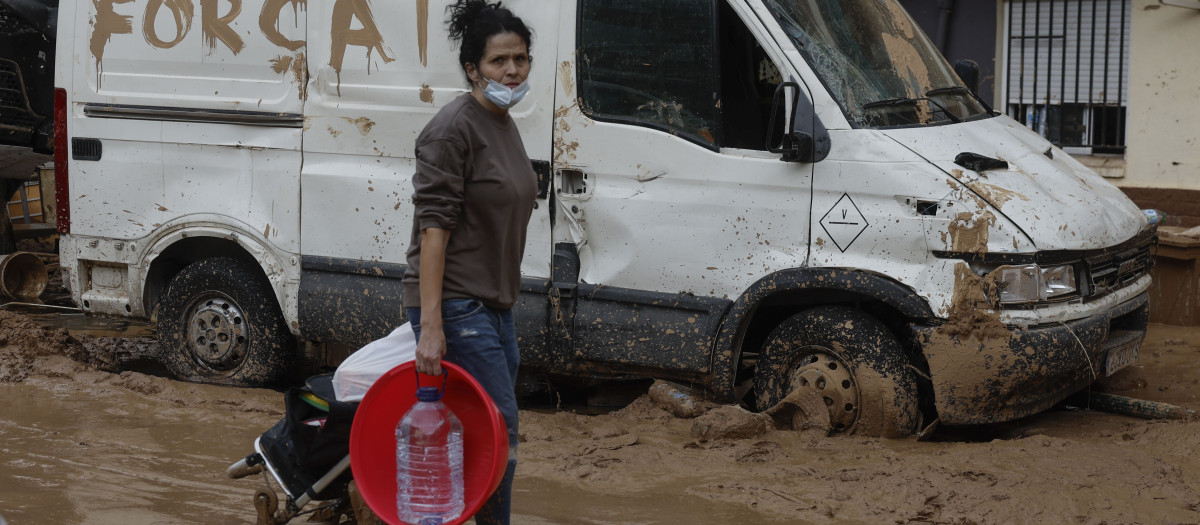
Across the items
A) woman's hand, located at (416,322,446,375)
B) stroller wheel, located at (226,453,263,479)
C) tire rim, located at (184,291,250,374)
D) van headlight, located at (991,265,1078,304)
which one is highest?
van headlight, located at (991,265,1078,304)

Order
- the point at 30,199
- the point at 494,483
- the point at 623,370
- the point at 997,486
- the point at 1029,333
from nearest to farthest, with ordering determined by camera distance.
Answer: the point at 494,483
the point at 997,486
the point at 1029,333
the point at 623,370
the point at 30,199

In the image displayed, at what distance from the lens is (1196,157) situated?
8930 mm

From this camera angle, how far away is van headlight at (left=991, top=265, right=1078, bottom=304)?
4.66 m

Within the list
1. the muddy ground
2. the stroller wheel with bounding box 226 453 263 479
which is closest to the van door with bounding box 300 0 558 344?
the muddy ground

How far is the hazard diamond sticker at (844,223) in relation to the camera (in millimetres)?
4875

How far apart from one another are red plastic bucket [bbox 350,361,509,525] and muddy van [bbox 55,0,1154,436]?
1.88 metres

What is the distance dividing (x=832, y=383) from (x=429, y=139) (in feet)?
7.97

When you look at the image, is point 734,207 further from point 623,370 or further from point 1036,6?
point 1036,6

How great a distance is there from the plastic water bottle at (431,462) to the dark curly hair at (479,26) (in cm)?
101

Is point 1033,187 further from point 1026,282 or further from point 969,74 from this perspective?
point 969,74

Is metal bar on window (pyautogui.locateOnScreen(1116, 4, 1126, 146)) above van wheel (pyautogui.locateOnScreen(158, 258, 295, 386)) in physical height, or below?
above

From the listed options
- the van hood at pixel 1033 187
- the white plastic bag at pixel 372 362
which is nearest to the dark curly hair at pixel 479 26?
the white plastic bag at pixel 372 362

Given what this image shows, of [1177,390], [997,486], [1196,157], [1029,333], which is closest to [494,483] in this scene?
[997,486]

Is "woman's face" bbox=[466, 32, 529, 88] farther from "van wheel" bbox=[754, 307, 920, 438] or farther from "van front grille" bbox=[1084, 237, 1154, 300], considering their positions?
"van front grille" bbox=[1084, 237, 1154, 300]
